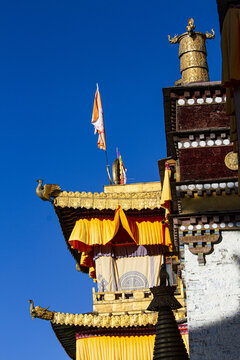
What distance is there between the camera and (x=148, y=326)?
62.9ft

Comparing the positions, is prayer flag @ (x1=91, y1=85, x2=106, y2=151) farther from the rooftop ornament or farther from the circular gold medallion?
the circular gold medallion

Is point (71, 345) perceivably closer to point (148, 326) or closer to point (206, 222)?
point (148, 326)

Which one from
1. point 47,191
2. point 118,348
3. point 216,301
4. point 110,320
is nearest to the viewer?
point 216,301

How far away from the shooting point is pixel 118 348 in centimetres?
1936

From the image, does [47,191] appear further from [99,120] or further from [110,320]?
[99,120]

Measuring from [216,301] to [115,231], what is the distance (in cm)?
770

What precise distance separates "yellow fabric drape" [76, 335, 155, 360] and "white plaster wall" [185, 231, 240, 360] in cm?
692

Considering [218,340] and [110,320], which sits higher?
[110,320]

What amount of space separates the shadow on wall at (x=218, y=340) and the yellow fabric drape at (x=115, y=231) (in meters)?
7.68

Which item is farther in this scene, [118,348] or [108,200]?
[108,200]

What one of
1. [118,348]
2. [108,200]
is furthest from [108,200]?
[118,348]

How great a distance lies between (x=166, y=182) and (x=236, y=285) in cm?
308

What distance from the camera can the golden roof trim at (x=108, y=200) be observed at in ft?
66.1

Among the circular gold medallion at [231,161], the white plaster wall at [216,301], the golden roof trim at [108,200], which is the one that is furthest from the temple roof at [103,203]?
the white plaster wall at [216,301]
